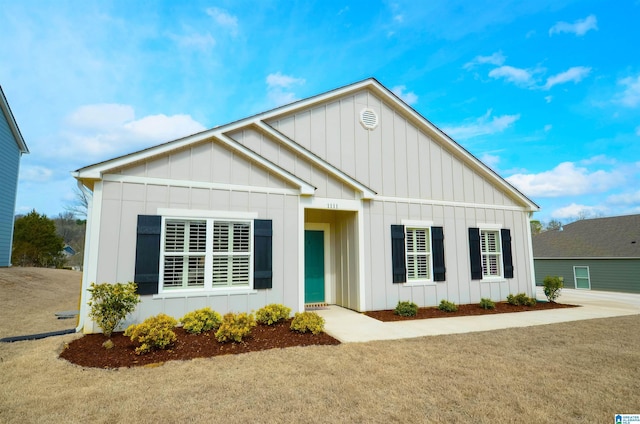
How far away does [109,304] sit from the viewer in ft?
19.2

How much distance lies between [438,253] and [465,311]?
5.98 feet

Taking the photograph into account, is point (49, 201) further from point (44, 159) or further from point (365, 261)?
point (365, 261)

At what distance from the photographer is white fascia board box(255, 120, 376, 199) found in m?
8.52

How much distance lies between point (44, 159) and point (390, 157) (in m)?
40.9

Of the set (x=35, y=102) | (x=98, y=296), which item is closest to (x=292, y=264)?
(x=98, y=296)

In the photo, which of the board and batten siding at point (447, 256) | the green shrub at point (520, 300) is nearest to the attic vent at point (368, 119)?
→ the board and batten siding at point (447, 256)

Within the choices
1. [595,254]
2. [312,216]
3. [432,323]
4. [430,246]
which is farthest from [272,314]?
[595,254]

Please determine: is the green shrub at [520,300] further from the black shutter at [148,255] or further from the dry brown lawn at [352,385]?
the black shutter at [148,255]

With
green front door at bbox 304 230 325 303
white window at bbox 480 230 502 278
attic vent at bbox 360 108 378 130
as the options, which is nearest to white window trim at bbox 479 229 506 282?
white window at bbox 480 230 502 278

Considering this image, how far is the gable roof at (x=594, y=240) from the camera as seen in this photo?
1891 cm

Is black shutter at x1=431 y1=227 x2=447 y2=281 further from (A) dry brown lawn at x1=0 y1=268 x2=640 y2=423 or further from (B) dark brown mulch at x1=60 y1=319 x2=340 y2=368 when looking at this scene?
(B) dark brown mulch at x1=60 y1=319 x2=340 y2=368

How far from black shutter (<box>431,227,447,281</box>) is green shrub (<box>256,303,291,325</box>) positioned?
16.8ft

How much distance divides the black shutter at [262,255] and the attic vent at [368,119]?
470 cm

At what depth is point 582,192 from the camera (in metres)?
74.5
